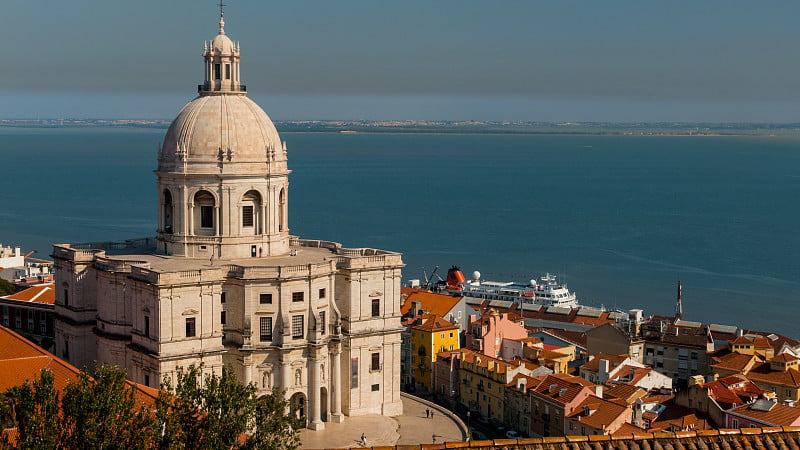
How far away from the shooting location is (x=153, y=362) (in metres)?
47.5

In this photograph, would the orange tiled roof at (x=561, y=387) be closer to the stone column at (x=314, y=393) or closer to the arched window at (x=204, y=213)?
Result: the stone column at (x=314, y=393)

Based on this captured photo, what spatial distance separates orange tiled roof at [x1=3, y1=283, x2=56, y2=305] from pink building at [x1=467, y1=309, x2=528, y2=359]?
80.1 ft

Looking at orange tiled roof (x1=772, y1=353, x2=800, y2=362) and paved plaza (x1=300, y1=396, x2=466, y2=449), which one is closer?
paved plaza (x1=300, y1=396, x2=466, y2=449)

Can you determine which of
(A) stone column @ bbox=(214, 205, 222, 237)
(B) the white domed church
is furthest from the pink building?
(A) stone column @ bbox=(214, 205, 222, 237)

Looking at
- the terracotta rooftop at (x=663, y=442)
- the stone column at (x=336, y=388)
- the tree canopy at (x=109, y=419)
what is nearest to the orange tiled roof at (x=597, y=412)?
the stone column at (x=336, y=388)

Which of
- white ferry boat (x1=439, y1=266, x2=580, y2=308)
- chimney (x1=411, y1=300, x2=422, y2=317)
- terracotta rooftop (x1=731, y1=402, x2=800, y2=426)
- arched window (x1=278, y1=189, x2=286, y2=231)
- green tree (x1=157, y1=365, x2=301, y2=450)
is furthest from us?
white ferry boat (x1=439, y1=266, x2=580, y2=308)

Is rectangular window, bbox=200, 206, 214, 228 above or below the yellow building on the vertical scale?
above

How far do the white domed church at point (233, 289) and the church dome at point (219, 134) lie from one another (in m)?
0.06

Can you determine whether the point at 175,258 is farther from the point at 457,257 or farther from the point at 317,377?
the point at 457,257

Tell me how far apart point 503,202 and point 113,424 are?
521 ft

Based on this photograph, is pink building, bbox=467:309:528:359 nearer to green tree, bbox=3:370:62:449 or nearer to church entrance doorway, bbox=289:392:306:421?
church entrance doorway, bbox=289:392:306:421

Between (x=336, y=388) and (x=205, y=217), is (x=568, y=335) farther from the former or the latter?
(x=205, y=217)

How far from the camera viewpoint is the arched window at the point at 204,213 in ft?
171

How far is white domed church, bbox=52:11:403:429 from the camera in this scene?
158ft
